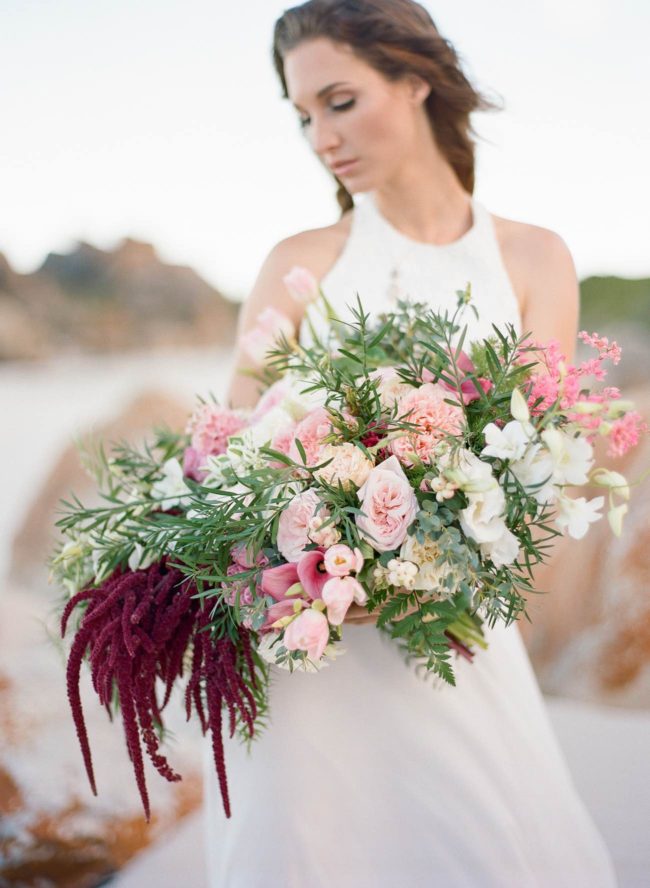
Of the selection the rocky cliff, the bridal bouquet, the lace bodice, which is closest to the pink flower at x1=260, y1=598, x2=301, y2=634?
the bridal bouquet

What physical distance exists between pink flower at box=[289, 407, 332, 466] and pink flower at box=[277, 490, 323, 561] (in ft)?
0.18

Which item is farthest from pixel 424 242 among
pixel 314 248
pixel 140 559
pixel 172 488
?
pixel 140 559

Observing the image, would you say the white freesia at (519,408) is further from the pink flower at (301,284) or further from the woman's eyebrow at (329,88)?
the woman's eyebrow at (329,88)

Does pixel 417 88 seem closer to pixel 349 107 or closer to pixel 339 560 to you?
pixel 349 107

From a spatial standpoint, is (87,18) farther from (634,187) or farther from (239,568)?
(239,568)

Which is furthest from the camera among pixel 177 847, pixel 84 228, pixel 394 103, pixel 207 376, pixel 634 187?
pixel 207 376

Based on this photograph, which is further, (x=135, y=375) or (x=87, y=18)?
(x=135, y=375)

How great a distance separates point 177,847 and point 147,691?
169cm

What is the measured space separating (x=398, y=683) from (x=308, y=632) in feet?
1.55

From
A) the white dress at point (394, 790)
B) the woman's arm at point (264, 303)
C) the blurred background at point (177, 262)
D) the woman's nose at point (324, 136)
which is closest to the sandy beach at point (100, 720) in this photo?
the blurred background at point (177, 262)

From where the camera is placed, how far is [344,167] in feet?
5.61

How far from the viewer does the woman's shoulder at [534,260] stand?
1.70 metres

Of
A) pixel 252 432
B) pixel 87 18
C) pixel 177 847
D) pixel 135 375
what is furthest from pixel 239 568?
pixel 135 375

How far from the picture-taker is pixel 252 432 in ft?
3.54
